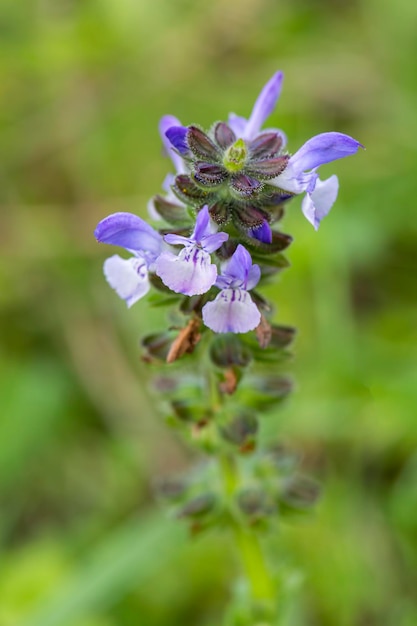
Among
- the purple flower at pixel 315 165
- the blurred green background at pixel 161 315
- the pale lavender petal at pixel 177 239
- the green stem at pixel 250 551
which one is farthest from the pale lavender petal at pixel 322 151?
the blurred green background at pixel 161 315

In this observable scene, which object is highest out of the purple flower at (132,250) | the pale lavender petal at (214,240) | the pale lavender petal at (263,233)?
the purple flower at (132,250)

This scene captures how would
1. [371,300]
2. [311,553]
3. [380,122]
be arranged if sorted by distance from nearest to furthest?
[311,553] < [371,300] < [380,122]

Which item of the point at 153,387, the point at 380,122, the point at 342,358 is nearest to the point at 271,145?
the point at 153,387

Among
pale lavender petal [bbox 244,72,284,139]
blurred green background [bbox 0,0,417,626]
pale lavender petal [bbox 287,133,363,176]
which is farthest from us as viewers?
blurred green background [bbox 0,0,417,626]

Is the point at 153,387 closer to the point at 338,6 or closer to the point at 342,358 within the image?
Answer: the point at 342,358

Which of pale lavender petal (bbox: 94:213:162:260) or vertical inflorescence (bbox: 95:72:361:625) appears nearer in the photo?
vertical inflorescence (bbox: 95:72:361:625)

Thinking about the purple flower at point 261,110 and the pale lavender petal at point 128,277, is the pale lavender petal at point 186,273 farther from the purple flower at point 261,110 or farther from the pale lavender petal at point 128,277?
the purple flower at point 261,110

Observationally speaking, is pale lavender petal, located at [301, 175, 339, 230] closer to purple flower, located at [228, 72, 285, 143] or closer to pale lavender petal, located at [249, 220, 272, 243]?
pale lavender petal, located at [249, 220, 272, 243]

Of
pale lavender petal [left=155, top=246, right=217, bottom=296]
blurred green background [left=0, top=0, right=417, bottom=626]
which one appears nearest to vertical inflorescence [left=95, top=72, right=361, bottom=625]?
pale lavender petal [left=155, top=246, right=217, bottom=296]
